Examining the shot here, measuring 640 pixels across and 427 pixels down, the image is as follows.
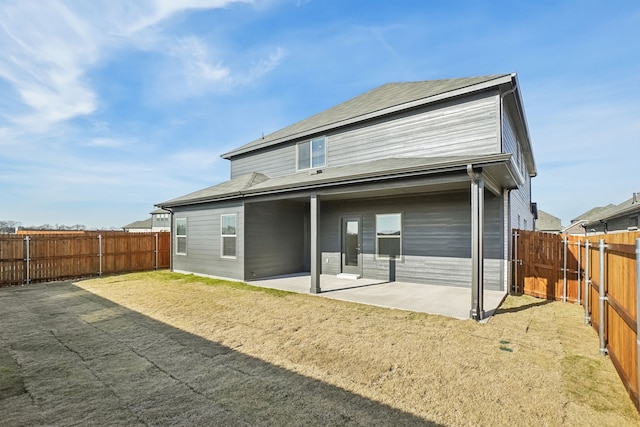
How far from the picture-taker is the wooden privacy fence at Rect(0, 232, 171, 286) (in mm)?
10531

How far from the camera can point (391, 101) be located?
34.2 feet

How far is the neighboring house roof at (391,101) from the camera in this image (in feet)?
27.2

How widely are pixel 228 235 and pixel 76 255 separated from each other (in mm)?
6474

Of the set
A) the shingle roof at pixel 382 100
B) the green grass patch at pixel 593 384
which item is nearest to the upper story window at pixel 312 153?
the shingle roof at pixel 382 100

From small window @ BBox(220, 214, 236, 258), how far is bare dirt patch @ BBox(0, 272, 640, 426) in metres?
4.02

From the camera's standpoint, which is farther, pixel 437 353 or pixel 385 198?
pixel 385 198

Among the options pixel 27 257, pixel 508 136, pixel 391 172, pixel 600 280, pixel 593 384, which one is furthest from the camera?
pixel 27 257

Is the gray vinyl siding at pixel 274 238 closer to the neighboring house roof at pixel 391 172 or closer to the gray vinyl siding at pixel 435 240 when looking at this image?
the neighboring house roof at pixel 391 172

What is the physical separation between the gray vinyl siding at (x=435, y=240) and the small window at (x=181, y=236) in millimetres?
7104

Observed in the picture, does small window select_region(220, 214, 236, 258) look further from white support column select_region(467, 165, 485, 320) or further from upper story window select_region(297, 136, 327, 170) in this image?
white support column select_region(467, 165, 485, 320)

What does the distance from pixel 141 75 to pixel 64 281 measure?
8.12 m

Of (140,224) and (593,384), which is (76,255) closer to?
(593,384)

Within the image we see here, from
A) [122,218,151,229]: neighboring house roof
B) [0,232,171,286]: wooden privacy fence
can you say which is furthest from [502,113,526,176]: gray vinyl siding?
[122,218,151,229]: neighboring house roof

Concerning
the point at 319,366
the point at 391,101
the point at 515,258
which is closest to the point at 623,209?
the point at 515,258
